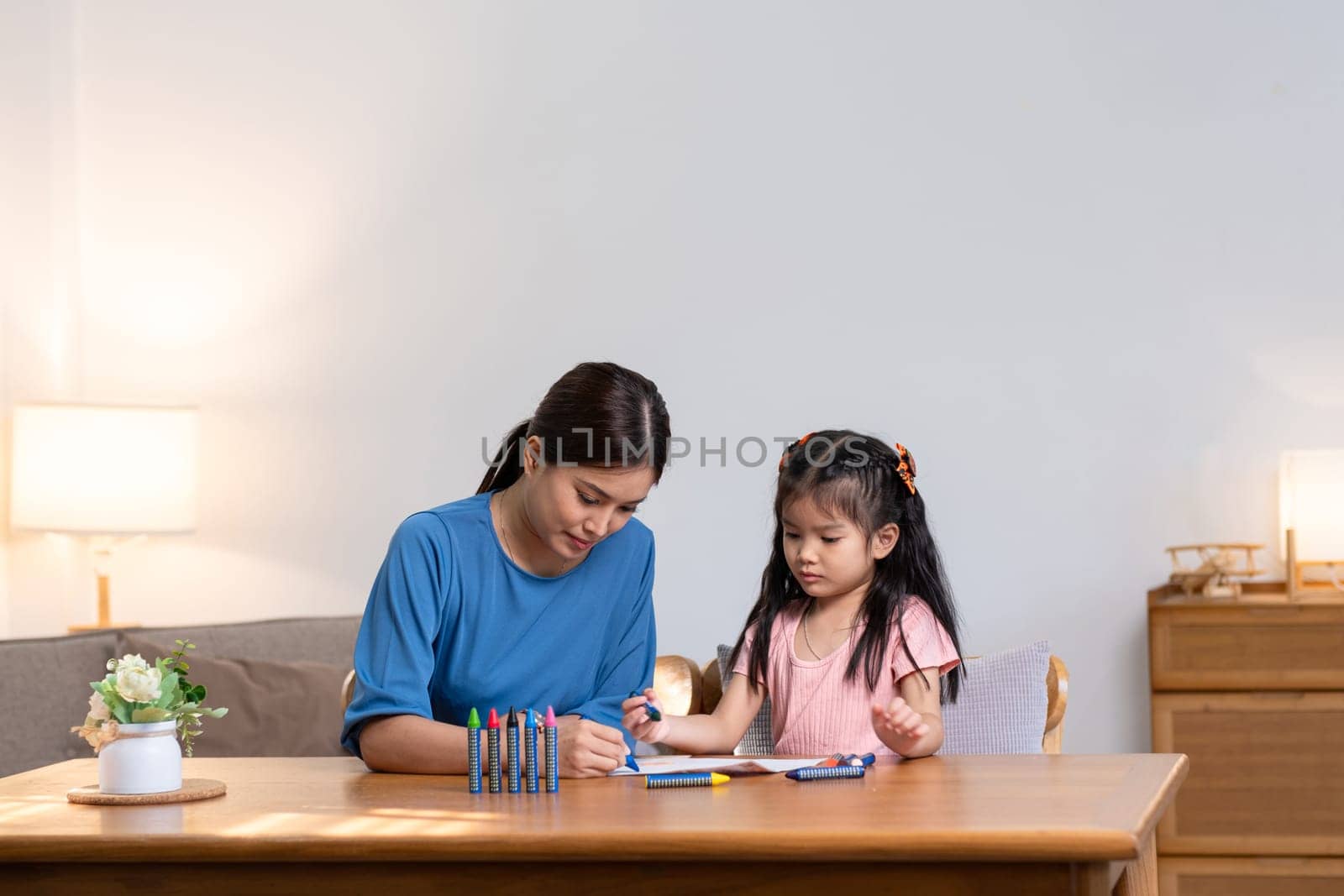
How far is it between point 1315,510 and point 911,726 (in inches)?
73.6

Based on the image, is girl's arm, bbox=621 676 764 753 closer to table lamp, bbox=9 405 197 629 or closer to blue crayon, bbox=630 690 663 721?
blue crayon, bbox=630 690 663 721

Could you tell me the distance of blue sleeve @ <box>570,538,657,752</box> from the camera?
6.53ft

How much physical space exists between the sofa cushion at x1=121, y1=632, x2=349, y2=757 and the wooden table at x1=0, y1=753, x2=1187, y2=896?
1487 millimetres

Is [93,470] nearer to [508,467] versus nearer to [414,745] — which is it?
[508,467]

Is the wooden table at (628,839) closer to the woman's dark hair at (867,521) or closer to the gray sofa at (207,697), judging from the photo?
the woman's dark hair at (867,521)

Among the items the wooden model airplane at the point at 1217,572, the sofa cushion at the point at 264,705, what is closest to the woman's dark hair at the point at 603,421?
the sofa cushion at the point at 264,705

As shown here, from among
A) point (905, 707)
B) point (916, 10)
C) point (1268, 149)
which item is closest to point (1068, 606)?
point (1268, 149)

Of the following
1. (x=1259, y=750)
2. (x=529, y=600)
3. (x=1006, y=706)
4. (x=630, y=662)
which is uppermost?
(x=529, y=600)

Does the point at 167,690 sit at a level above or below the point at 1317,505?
below

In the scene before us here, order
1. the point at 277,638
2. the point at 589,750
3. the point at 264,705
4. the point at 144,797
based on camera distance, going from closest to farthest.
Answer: the point at 144,797
the point at 589,750
the point at 264,705
the point at 277,638

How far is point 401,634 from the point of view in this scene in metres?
1.81

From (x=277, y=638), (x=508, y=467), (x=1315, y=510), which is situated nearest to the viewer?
(x=508, y=467)

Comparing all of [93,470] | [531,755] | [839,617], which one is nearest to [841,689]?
[839,617]

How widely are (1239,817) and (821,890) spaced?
6.78 ft
